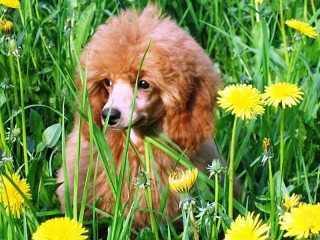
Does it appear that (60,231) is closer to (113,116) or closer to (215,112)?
(113,116)

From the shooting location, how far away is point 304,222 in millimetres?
1376

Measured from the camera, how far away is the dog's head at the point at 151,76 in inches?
86.4

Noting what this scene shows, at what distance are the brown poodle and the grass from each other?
0.05 meters

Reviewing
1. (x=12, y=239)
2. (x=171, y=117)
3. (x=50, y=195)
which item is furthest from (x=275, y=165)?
(x=12, y=239)

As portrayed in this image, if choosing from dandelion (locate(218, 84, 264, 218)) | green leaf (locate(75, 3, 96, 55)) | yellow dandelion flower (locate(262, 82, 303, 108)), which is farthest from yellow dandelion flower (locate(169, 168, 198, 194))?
green leaf (locate(75, 3, 96, 55))

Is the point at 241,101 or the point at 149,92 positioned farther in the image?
the point at 149,92

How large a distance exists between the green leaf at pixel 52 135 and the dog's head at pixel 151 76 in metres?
0.11

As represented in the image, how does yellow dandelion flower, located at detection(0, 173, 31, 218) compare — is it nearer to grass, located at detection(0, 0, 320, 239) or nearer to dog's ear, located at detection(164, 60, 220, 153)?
grass, located at detection(0, 0, 320, 239)

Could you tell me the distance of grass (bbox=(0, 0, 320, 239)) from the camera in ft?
6.27

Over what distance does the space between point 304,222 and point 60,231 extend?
1.28ft

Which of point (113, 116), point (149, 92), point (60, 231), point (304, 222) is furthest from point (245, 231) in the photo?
point (149, 92)

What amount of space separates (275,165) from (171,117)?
1.10 feet

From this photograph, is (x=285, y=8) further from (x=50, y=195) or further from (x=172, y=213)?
(x=50, y=195)

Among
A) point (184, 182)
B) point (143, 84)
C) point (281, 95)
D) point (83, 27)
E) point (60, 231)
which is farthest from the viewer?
point (83, 27)
